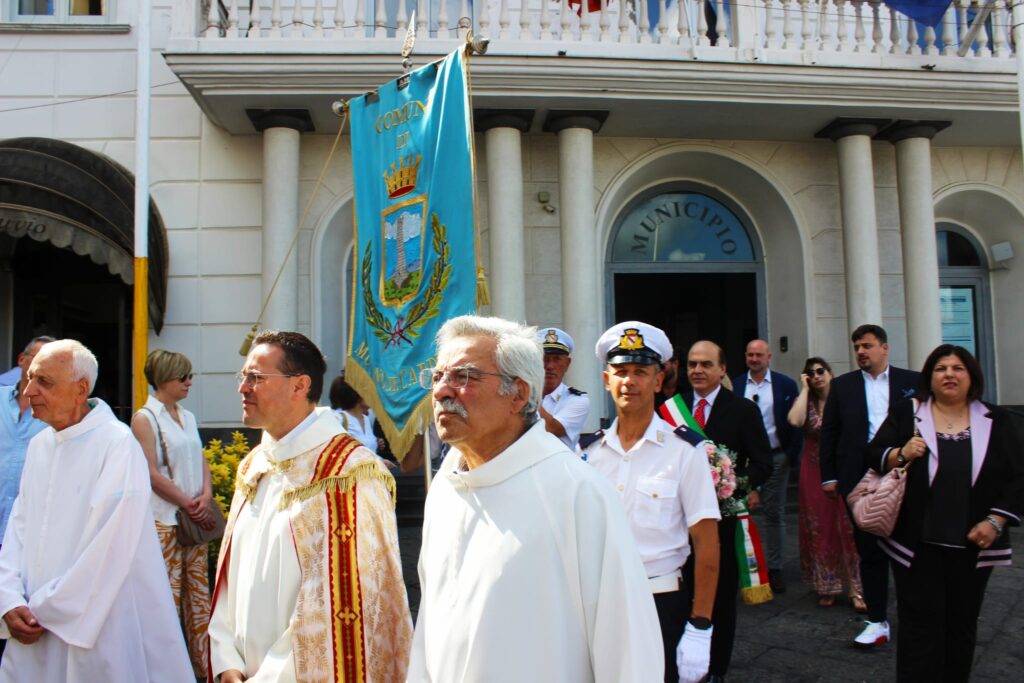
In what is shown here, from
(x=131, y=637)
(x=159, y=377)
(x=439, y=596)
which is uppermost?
(x=159, y=377)

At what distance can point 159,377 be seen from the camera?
461 centimetres

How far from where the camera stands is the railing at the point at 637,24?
8.76 metres

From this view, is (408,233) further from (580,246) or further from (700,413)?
(580,246)

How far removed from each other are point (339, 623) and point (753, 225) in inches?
367

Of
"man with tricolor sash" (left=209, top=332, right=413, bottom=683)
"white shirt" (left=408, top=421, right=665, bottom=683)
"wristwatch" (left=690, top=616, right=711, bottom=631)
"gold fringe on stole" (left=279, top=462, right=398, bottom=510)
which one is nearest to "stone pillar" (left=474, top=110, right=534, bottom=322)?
"wristwatch" (left=690, top=616, right=711, bottom=631)

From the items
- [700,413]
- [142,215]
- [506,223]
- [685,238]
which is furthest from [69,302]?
[700,413]

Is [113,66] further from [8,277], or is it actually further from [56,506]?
[56,506]

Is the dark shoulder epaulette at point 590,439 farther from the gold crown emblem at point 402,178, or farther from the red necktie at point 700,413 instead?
the gold crown emblem at point 402,178

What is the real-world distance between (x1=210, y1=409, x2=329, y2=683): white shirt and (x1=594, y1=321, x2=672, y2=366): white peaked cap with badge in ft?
3.73

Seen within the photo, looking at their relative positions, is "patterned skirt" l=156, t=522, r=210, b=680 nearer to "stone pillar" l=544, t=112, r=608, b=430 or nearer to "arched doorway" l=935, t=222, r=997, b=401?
"stone pillar" l=544, t=112, r=608, b=430

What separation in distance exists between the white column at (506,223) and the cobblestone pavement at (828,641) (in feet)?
10.8

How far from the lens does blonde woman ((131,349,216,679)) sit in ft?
14.6

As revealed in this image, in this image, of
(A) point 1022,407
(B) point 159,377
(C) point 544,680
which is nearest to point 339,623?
(C) point 544,680

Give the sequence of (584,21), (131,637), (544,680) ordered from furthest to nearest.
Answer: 1. (584,21)
2. (131,637)
3. (544,680)
